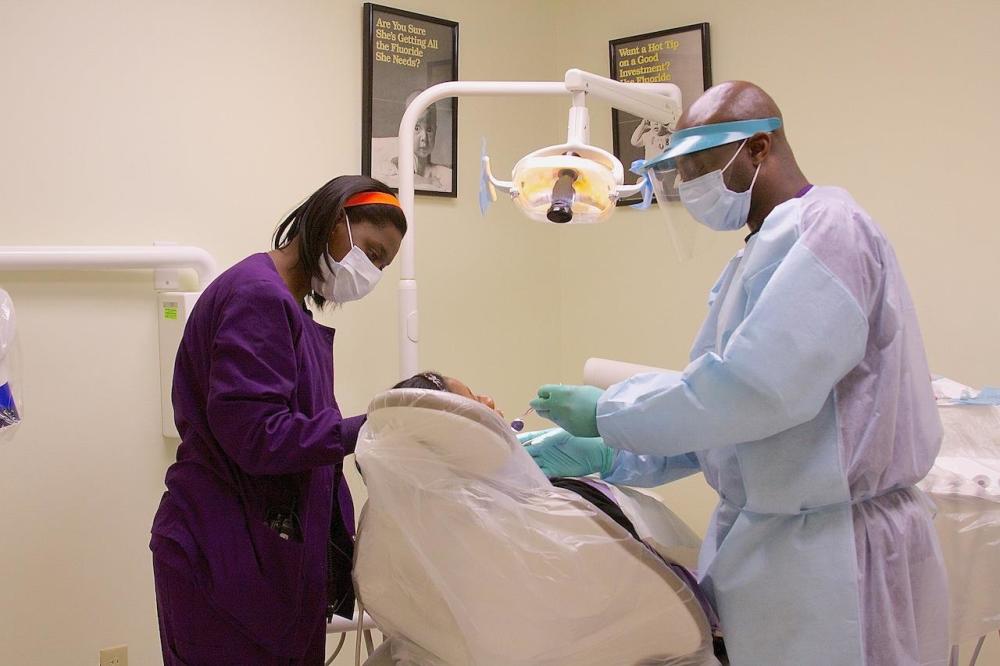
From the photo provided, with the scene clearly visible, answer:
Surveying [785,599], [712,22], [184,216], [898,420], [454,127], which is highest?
[712,22]

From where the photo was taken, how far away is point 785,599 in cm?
126

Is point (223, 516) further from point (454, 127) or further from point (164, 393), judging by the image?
point (454, 127)

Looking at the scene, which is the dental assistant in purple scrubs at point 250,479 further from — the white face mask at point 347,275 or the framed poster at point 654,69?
the framed poster at point 654,69

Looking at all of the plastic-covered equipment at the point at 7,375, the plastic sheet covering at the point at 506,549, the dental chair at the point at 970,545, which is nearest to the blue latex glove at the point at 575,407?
the plastic sheet covering at the point at 506,549

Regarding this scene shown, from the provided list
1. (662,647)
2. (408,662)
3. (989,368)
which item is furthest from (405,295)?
(989,368)

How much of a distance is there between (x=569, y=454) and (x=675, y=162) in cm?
56

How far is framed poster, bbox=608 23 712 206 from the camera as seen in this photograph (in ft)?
9.07

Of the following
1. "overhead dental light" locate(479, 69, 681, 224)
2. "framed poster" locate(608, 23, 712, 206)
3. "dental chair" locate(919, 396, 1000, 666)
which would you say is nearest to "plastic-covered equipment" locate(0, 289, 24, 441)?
"overhead dental light" locate(479, 69, 681, 224)

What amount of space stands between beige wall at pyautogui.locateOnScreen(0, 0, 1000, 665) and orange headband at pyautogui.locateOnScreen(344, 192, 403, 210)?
2.61 feet

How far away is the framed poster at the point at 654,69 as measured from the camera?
276cm

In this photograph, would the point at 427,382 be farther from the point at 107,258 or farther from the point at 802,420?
the point at 107,258

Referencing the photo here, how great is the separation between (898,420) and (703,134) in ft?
1.60

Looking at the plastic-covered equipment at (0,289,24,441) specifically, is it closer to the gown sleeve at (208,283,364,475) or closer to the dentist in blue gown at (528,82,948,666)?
the gown sleeve at (208,283,364,475)

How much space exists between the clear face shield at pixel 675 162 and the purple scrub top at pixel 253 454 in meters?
0.61
